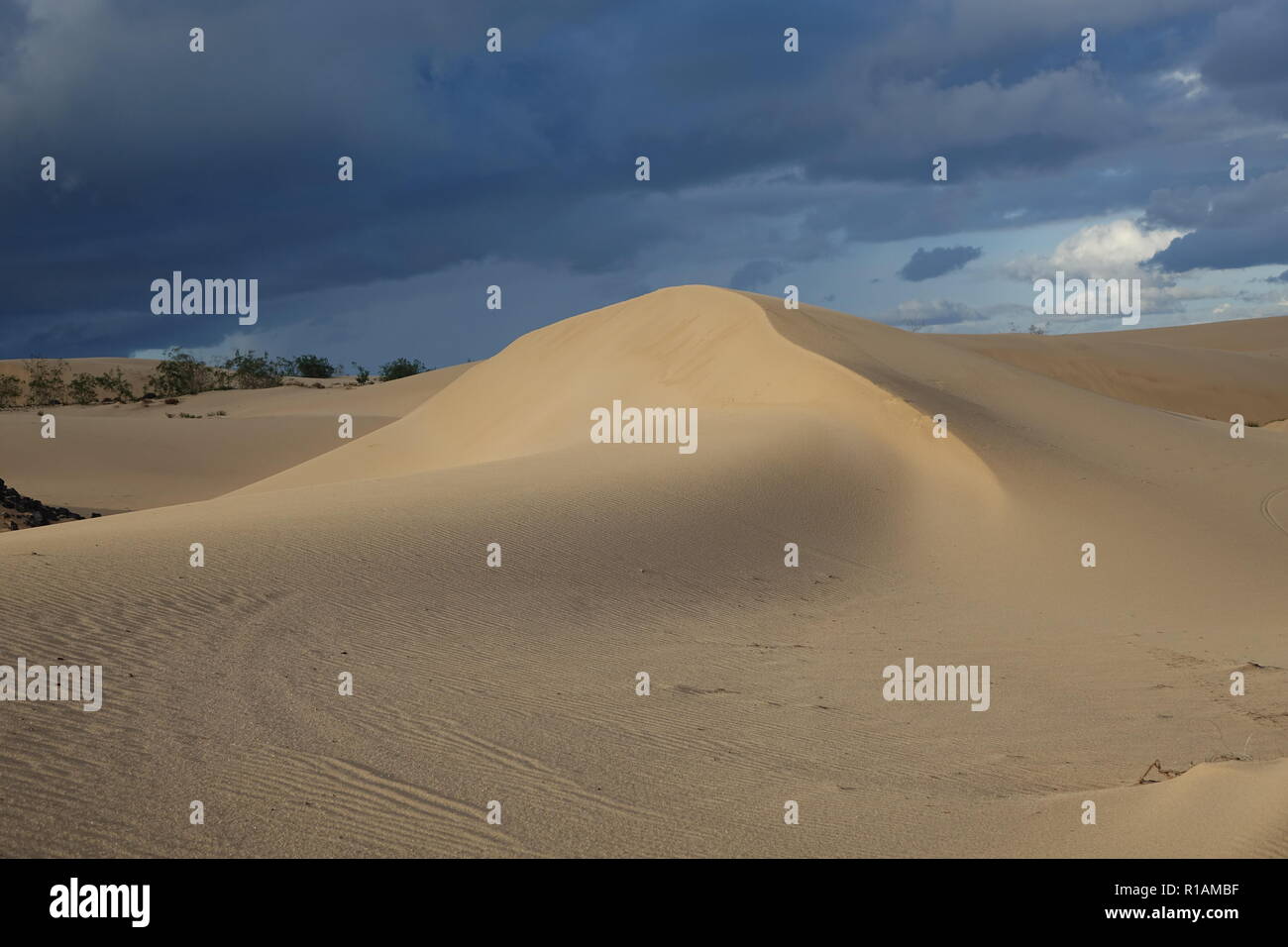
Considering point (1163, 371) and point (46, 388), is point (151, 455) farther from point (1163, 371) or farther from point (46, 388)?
point (1163, 371)

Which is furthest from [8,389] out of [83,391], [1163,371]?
[1163,371]

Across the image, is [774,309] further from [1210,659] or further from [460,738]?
[460,738]

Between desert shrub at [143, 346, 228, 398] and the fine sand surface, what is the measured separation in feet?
150

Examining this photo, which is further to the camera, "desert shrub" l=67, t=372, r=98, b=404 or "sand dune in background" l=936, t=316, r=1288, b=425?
"desert shrub" l=67, t=372, r=98, b=404

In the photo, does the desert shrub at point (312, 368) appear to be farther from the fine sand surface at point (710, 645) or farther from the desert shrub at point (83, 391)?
the fine sand surface at point (710, 645)

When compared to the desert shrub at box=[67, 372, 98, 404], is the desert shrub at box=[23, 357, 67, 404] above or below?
above

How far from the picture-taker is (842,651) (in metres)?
8.80

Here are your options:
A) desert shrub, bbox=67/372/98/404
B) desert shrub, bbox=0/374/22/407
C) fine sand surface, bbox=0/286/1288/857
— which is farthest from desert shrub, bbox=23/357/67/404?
fine sand surface, bbox=0/286/1288/857

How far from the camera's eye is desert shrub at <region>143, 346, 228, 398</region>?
187 ft

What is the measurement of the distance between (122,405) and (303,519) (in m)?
45.8

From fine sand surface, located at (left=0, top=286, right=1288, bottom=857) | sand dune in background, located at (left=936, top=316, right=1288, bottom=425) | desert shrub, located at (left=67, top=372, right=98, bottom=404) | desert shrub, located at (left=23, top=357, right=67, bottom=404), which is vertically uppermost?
desert shrub, located at (left=23, top=357, right=67, bottom=404)

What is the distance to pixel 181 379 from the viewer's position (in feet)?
188

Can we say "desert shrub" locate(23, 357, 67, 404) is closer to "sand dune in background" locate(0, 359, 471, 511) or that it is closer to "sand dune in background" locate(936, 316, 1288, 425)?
"sand dune in background" locate(0, 359, 471, 511)
